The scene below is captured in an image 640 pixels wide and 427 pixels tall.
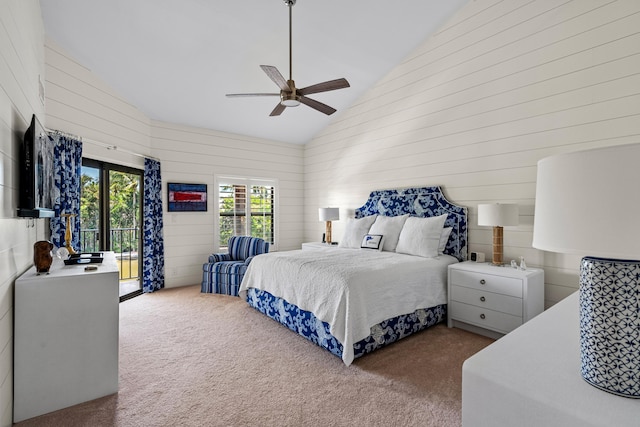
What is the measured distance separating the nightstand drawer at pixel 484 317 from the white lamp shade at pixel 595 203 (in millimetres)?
2517

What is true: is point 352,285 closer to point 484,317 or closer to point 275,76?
point 484,317

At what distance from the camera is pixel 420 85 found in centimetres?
422

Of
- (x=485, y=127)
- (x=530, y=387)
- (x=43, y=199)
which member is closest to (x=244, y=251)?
(x=43, y=199)

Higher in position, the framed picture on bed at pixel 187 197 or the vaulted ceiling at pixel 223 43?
the vaulted ceiling at pixel 223 43

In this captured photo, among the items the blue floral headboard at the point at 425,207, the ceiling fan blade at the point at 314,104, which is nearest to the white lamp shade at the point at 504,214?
the blue floral headboard at the point at 425,207

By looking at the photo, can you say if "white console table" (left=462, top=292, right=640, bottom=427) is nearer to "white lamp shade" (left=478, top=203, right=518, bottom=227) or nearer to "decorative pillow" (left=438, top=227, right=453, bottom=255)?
"white lamp shade" (left=478, top=203, right=518, bottom=227)

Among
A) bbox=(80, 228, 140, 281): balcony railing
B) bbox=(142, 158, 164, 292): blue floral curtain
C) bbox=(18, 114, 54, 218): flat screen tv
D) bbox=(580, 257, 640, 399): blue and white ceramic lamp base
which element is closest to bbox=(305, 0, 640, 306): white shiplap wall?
bbox=(580, 257, 640, 399): blue and white ceramic lamp base

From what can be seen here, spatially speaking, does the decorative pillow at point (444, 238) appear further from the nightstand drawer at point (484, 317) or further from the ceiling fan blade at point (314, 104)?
the ceiling fan blade at point (314, 104)

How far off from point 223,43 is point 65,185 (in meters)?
2.33

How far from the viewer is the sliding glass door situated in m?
3.97

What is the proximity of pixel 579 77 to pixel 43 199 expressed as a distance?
4653 millimetres

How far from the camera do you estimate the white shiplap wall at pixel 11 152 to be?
5.46 ft

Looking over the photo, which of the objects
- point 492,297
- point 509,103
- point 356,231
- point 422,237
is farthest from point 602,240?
point 356,231

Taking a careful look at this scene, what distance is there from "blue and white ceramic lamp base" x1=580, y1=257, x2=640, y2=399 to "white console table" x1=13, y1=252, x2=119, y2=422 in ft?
8.39
